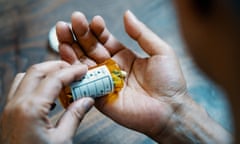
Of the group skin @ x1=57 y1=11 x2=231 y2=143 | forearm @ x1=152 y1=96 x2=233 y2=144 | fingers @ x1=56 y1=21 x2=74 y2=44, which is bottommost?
forearm @ x1=152 y1=96 x2=233 y2=144

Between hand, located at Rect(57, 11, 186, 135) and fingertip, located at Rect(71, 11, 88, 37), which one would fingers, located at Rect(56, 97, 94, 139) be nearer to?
hand, located at Rect(57, 11, 186, 135)

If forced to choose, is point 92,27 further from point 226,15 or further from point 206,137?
point 226,15

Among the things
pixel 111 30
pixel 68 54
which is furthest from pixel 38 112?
pixel 111 30

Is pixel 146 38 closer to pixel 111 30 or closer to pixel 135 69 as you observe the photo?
pixel 135 69

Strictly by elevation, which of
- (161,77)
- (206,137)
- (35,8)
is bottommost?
(206,137)

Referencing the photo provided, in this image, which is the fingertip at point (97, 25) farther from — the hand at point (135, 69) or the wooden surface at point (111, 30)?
the wooden surface at point (111, 30)

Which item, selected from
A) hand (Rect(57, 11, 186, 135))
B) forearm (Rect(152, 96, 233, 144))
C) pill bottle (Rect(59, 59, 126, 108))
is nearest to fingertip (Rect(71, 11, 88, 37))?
hand (Rect(57, 11, 186, 135))

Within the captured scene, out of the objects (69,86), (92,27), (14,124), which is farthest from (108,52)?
(14,124)
